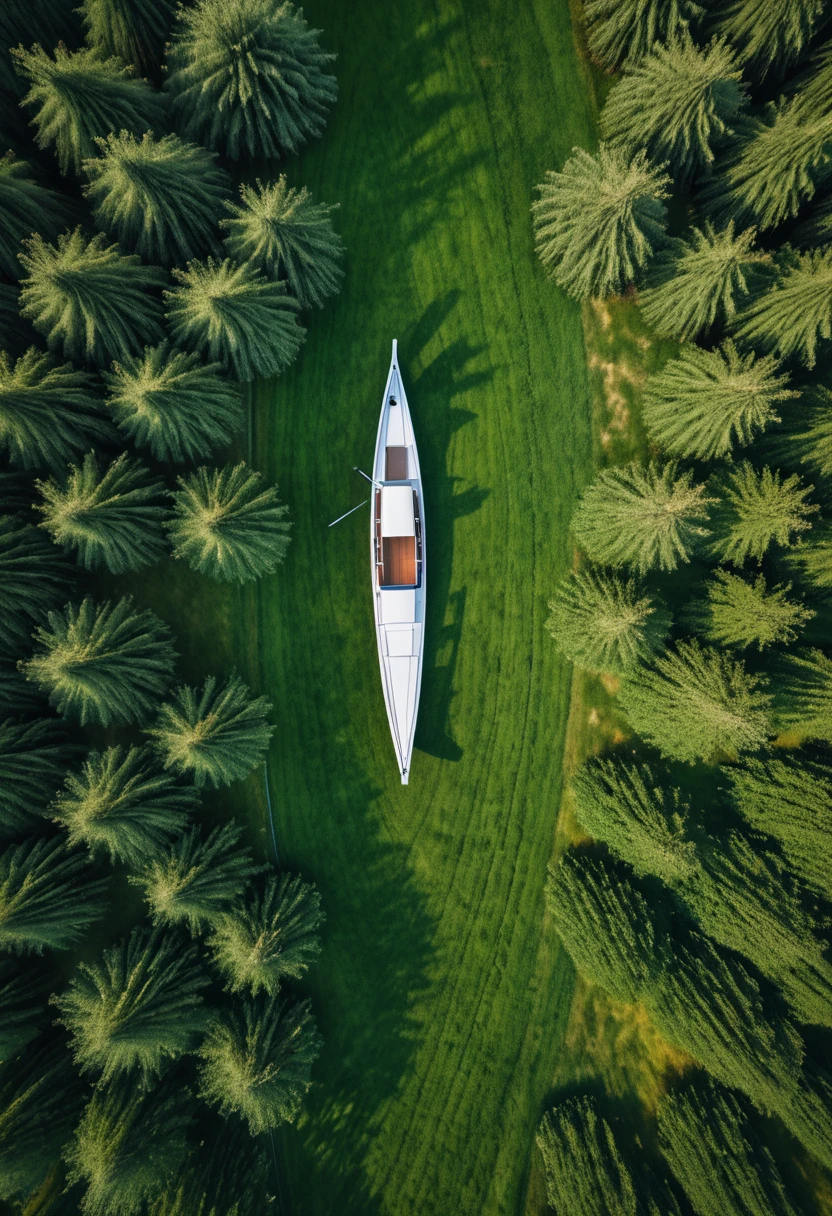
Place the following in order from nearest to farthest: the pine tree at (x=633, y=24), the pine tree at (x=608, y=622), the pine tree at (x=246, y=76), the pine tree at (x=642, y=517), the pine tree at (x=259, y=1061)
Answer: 1. the pine tree at (x=246, y=76)
2. the pine tree at (x=642, y=517)
3. the pine tree at (x=259, y=1061)
4. the pine tree at (x=633, y=24)
5. the pine tree at (x=608, y=622)

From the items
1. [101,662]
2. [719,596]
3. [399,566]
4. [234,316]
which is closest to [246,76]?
[234,316]

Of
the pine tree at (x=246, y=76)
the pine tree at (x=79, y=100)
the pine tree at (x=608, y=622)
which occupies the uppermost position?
the pine tree at (x=246, y=76)

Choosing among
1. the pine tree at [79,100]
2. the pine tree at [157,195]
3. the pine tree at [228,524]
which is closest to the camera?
the pine tree at [79,100]

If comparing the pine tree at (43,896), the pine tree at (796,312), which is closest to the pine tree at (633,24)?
the pine tree at (796,312)

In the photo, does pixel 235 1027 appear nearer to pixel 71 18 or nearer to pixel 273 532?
pixel 273 532

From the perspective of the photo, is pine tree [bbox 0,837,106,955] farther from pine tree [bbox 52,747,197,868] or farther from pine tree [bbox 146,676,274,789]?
pine tree [bbox 146,676,274,789]

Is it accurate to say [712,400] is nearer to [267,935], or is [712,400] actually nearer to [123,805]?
[123,805]

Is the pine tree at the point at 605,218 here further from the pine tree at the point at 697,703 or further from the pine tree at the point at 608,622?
the pine tree at the point at 697,703
